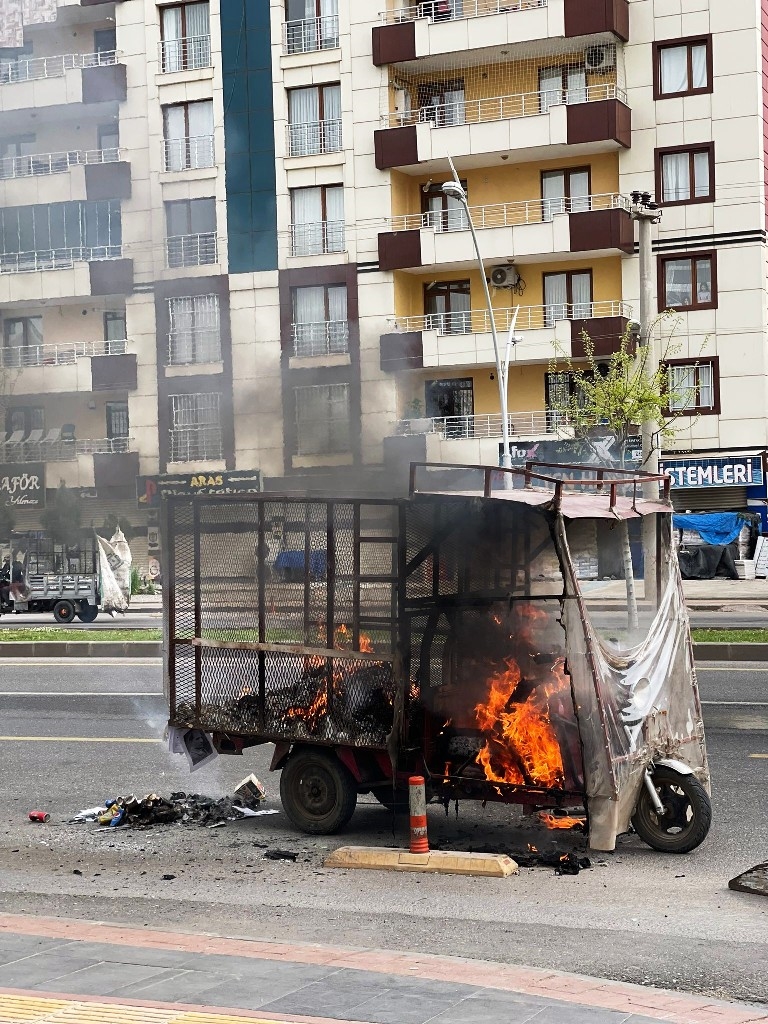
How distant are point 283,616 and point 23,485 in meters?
5.28

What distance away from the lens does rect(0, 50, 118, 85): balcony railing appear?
10.6 metres

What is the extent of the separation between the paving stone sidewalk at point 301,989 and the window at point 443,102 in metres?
37.5

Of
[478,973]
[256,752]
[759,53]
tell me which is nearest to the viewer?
[478,973]

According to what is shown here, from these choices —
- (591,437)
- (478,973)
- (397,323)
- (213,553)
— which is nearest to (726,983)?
(478,973)

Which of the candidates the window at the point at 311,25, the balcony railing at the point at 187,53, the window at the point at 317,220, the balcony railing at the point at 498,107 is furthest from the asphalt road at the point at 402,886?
the balcony railing at the point at 498,107

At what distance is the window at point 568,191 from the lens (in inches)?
1619

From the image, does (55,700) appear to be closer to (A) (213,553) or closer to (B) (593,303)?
(A) (213,553)

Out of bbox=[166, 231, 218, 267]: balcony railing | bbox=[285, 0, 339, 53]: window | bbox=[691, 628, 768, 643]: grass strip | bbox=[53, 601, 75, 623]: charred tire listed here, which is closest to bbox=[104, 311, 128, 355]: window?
bbox=[166, 231, 218, 267]: balcony railing

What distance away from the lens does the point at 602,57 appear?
40531 mm

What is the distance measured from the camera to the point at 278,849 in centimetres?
988

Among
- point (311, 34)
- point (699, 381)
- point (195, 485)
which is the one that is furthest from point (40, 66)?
point (699, 381)

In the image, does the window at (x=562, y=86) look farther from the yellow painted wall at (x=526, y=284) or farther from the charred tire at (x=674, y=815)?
the charred tire at (x=674, y=815)

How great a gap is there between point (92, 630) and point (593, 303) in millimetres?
19690

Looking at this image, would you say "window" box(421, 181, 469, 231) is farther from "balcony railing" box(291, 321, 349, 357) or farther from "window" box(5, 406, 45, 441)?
"window" box(5, 406, 45, 441)
